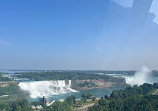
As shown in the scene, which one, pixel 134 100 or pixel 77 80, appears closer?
pixel 134 100

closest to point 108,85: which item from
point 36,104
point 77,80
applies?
point 77,80

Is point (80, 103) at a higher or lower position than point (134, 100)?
lower

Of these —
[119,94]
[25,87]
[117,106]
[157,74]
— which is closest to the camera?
[117,106]

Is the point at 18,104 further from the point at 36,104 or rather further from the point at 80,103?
the point at 80,103

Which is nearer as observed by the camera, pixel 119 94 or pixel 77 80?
pixel 119 94

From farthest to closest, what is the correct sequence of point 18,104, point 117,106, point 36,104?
point 36,104
point 18,104
point 117,106

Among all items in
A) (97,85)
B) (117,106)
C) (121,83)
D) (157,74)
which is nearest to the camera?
(117,106)

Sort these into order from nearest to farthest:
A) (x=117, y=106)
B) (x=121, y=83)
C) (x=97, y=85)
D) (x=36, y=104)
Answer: (x=117, y=106)
(x=36, y=104)
(x=97, y=85)
(x=121, y=83)

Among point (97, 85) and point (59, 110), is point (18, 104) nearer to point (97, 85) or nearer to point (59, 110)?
point (59, 110)

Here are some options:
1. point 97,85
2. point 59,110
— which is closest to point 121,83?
point 97,85
